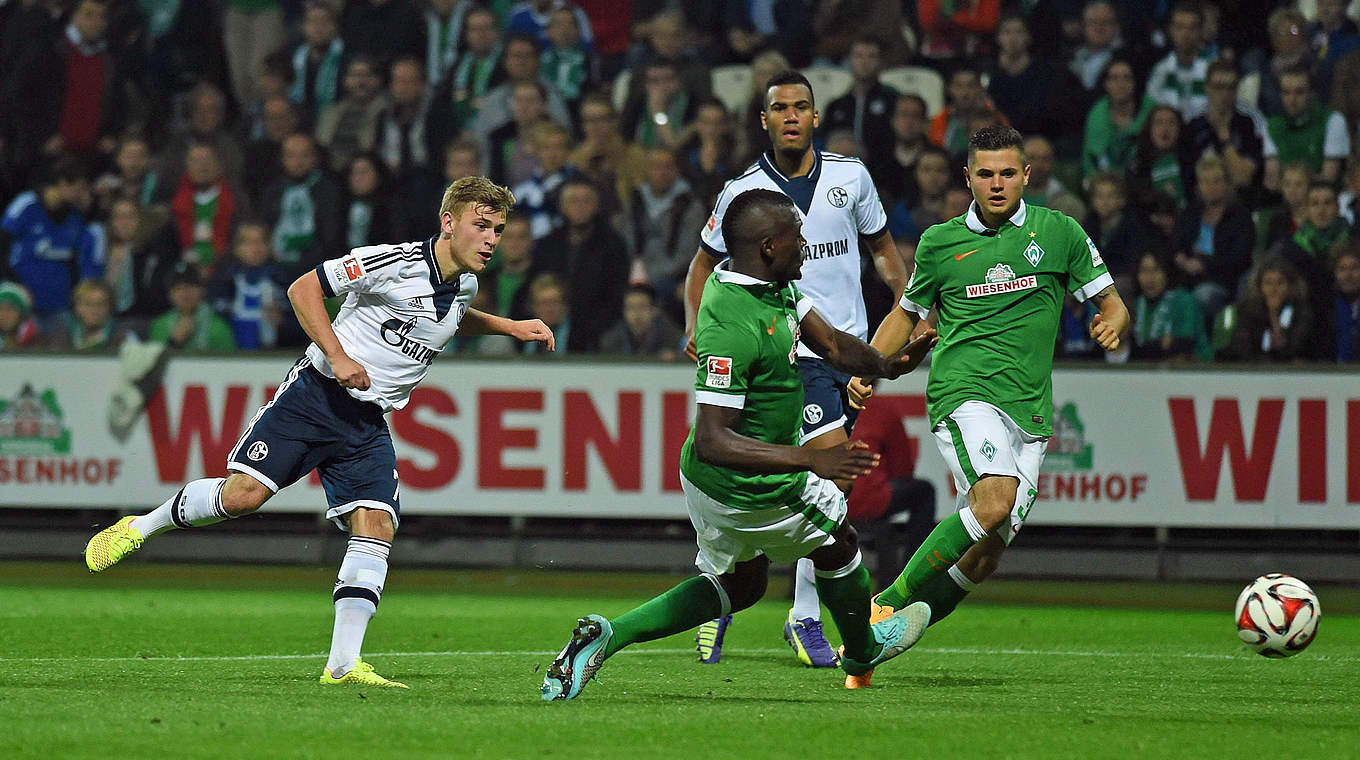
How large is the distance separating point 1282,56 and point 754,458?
1028 cm

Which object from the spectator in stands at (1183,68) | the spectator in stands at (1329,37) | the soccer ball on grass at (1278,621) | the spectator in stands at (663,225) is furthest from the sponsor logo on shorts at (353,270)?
the spectator in stands at (1329,37)

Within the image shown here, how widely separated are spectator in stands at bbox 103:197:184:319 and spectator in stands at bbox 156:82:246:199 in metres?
0.71

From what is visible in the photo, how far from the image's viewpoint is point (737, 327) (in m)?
6.08

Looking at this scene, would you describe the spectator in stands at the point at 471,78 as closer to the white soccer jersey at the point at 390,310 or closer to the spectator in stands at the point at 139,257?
the spectator in stands at the point at 139,257

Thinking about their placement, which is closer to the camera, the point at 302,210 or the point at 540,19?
the point at 302,210

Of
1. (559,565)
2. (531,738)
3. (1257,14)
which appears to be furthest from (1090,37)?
(531,738)

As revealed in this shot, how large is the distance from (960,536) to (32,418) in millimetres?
9035

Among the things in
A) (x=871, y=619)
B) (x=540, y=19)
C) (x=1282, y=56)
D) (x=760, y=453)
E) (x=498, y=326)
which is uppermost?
(x=540, y=19)

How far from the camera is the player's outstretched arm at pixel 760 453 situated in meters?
5.78

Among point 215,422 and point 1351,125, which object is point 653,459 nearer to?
point 215,422

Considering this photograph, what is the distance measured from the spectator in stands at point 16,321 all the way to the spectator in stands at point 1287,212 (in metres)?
9.64

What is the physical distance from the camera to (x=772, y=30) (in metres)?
16.3

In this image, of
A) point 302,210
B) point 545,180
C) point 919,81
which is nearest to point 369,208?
point 302,210

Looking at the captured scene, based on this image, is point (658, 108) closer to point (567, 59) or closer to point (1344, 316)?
point (567, 59)
